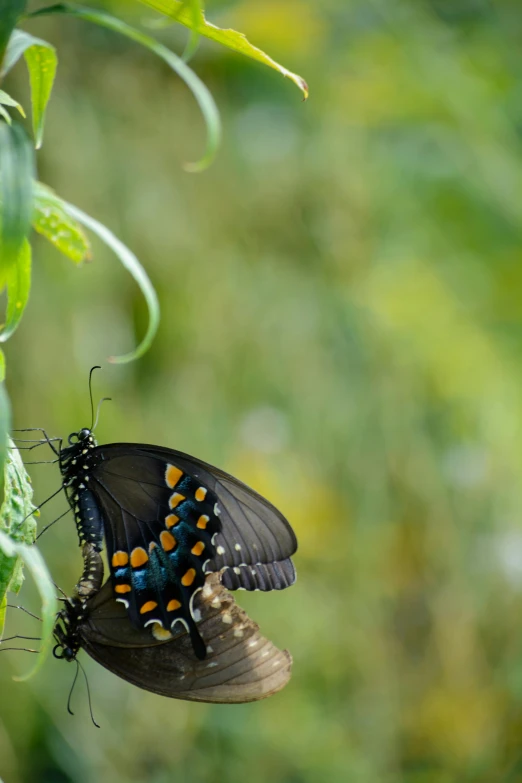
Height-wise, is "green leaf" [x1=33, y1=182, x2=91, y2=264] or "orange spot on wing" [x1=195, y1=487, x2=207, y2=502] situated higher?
"green leaf" [x1=33, y1=182, x2=91, y2=264]

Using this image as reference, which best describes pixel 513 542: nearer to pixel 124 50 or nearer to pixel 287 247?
pixel 287 247

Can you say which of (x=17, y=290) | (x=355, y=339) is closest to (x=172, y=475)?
(x=17, y=290)

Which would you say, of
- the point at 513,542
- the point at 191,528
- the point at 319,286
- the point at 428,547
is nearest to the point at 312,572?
the point at 428,547

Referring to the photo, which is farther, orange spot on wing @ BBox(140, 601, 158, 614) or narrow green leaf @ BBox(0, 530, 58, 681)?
orange spot on wing @ BBox(140, 601, 158, 614)

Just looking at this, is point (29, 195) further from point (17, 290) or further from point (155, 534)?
point (155, 534)

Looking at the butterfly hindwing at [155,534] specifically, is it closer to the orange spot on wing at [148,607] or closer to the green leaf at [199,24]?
the orange spot on wing at [148,607]

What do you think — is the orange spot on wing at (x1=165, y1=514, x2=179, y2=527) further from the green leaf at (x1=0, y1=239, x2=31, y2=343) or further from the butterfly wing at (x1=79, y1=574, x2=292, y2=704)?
the green leaf at (x1=0, y1=239, x2=31, y2=343)

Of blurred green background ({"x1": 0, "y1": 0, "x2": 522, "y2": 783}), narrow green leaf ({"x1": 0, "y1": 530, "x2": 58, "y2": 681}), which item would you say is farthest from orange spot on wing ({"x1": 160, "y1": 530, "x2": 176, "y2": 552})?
blurred green background ({"x1": 0, "y1": 0, "x2": 522, "y2": 783})

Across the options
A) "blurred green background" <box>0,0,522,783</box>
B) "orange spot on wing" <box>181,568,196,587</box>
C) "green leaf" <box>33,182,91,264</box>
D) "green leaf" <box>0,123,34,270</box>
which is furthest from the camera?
"blurred green background" <box>0,0,522,783</box>
